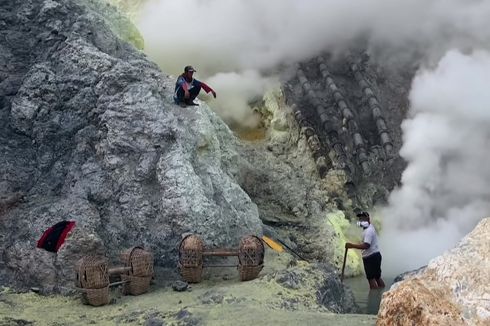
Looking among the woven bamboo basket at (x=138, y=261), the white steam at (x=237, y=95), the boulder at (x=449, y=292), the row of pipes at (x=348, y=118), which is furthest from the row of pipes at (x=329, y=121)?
the boulder at (x=449, y=292)

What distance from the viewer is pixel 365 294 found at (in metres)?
6.39

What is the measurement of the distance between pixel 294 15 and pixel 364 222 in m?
5.97

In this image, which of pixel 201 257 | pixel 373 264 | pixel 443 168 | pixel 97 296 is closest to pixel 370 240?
pixel 373 264

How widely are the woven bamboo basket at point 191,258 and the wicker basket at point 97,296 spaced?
727 millimetres

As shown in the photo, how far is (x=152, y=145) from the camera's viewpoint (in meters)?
6.16

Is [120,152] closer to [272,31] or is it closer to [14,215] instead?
[14,215]

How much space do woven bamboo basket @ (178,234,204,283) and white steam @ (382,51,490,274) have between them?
3.29 meters

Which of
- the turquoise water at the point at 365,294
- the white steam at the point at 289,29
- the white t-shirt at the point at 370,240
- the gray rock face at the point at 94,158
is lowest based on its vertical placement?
the turquoise water at the point at 365,294

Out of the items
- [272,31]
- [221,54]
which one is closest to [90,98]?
[221,54]

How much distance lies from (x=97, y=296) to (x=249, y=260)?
1.32 metres

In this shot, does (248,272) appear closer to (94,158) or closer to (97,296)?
(97,296)

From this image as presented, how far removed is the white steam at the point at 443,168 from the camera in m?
8.33

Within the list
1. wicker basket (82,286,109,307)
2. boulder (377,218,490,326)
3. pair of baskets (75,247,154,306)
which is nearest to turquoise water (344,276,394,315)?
pair of baskets (75,247,154,306)

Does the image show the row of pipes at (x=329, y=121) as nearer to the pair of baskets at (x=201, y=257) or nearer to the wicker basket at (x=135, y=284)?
the pair of baskets at (x=201, y=257)
